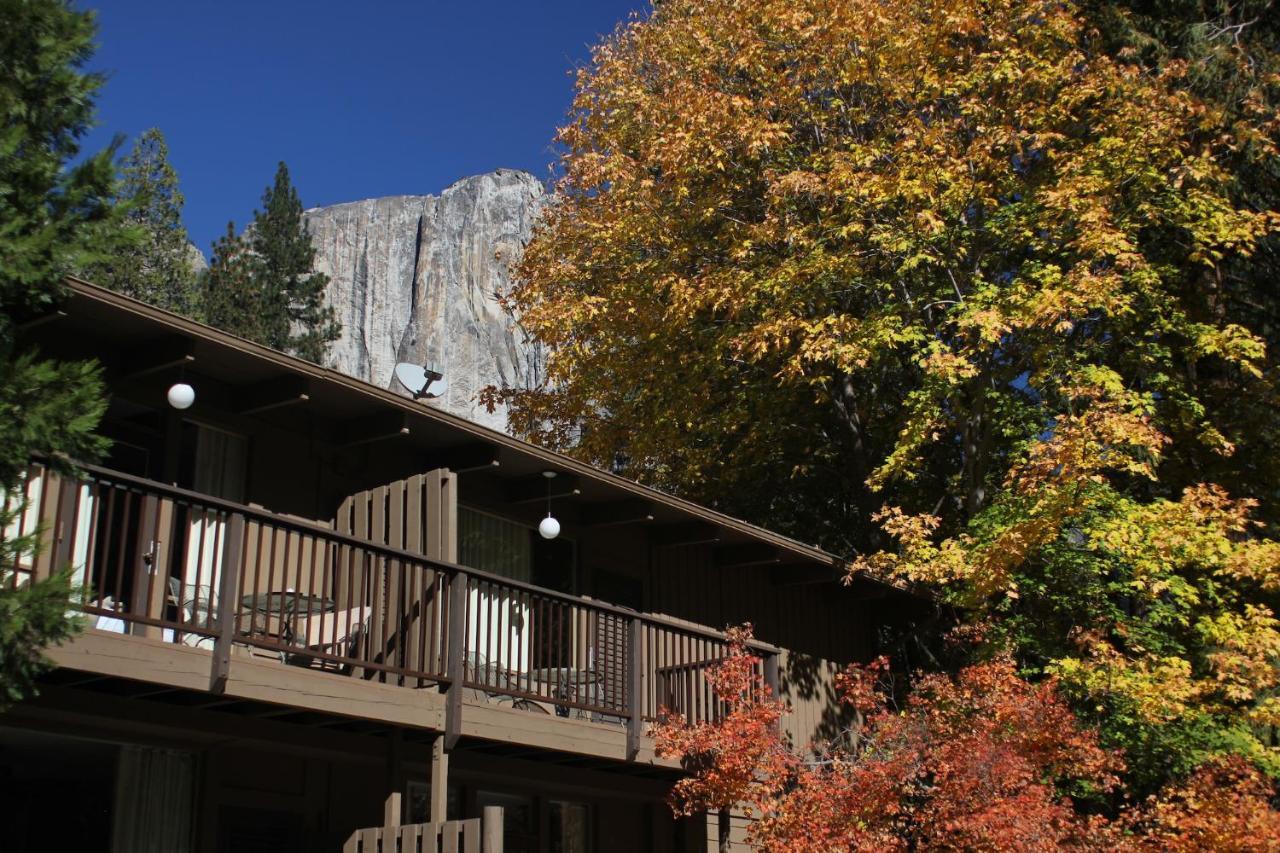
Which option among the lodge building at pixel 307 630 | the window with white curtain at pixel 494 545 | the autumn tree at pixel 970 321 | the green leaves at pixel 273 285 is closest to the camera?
the lodge building at pixel 307 630

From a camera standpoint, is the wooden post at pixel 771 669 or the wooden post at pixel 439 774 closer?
the wooden post at pixel 439 774

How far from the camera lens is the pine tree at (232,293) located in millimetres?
46062

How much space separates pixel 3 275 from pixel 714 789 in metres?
8.20

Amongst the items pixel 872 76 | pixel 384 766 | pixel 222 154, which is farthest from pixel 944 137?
pixel 222 154

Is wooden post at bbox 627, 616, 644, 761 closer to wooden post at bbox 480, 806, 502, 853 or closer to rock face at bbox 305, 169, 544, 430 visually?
wooden post at bbox 480, 806, 502, 853

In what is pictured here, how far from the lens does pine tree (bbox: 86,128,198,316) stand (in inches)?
1863

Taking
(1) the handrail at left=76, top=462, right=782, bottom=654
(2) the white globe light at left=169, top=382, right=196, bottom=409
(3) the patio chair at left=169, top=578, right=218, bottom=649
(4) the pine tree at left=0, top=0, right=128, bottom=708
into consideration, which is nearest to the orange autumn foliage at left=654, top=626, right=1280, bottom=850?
(1) the handrail at left=76, top=462, right=782, bottom=654

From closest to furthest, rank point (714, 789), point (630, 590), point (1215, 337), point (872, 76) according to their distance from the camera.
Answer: point (714, 789) → point (630, 590) → point (1215, 337) → point (872, 76)

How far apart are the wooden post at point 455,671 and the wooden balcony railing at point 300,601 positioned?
0.01m

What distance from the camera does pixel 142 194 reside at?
7.57 metres

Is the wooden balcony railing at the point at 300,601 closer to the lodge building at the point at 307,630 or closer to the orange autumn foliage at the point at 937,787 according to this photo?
the lodge building at the point at 307,630

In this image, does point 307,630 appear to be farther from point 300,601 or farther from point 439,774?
point 439,774

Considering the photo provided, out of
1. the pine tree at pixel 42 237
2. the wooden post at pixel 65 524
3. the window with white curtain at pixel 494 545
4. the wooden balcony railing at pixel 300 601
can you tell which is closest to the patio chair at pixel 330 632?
the wooden balcony railing at pixel 300 601

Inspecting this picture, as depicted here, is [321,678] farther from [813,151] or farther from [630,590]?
[813,151]
